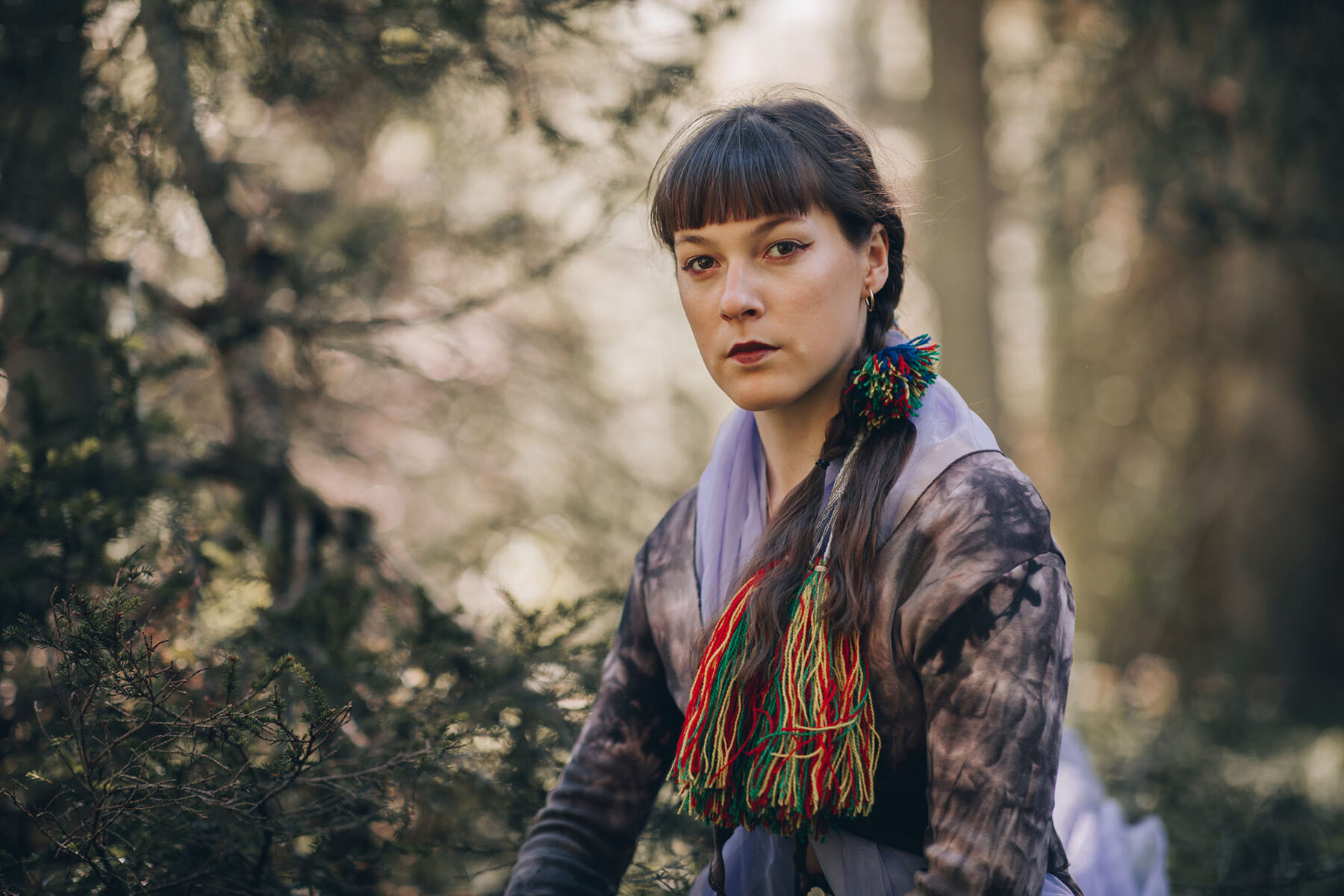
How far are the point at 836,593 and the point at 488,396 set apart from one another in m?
4.14

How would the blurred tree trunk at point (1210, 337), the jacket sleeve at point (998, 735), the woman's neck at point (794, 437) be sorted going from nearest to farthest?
the jacket sleeve at point (998, 735)
the woman's neck at point (794, 437)
the blurred tree trunk at point (1210, 337)

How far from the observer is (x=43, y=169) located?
333cm

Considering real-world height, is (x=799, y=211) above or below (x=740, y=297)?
above

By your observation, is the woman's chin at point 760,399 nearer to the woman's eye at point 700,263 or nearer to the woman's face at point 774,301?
the woman's face at point 774,301

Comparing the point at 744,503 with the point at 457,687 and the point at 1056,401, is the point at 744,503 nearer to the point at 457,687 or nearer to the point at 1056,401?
the point at 457,687

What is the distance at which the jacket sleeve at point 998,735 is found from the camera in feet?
4.74

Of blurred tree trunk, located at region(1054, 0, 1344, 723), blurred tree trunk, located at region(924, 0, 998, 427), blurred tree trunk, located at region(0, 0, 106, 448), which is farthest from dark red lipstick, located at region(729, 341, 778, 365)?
blurred tree trunk, located at region(924, 0, 998, 427)

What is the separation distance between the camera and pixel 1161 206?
5625mm

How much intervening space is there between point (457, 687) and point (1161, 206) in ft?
16.1

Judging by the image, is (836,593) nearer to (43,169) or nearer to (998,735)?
(998,735)

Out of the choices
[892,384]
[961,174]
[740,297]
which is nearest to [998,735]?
[892,384]

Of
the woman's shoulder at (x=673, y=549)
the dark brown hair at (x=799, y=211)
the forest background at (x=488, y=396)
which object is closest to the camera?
the dark brown hair at (x=799, y=211)

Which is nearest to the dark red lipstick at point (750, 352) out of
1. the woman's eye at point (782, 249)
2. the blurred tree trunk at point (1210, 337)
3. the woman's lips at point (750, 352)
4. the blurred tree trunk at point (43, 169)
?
the woman's lips at point (750, 352)

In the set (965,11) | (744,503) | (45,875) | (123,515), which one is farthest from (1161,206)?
(45,875)
